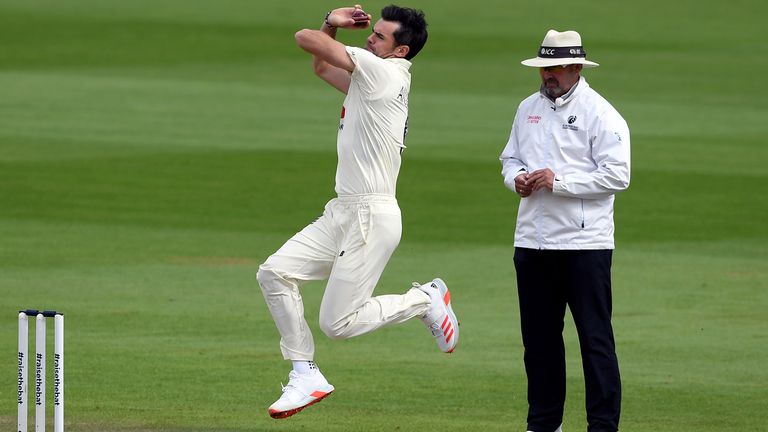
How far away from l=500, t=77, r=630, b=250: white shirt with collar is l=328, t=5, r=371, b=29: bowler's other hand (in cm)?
96

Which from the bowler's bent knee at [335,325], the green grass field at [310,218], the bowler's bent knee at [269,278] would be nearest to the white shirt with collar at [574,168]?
the bowler's bent knee at [335,325]

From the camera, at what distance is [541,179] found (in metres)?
7.65

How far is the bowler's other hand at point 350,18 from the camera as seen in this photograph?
797 cm

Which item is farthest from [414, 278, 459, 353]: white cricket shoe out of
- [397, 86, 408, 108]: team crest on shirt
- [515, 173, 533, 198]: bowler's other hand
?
[515, 173, 533, 198]: bowler's other hand

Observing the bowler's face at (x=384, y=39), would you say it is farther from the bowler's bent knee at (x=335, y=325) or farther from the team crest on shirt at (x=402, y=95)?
the bowler's bent knee at (x=335, y=325)

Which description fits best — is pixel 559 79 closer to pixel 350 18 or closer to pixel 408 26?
pixel 408 26

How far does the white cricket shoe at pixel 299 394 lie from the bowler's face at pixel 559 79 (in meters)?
1.86

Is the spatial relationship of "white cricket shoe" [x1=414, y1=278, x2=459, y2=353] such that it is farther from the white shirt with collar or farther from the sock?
the white shirt with collar

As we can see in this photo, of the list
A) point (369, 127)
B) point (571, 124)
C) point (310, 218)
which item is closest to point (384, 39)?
point (369, 127)

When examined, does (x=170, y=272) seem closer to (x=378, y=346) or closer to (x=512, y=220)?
(x=378, y=346)

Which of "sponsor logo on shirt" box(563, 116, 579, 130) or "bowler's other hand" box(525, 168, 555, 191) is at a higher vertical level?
"sponsor logo on shirt" box(563, 116, 579, 130)

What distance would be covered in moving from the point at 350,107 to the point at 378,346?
3.66 m

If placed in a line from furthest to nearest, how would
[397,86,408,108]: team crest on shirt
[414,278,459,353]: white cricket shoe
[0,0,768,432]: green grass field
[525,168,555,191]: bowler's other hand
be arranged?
[0,0,768,432]: green grass field, [414,278,459,353]: white cricket shoe, [397,86,408,108]: team crest on shirt, [525,168,555,191]: bowler's other hand

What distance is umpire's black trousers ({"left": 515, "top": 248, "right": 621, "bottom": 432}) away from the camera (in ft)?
25.4
